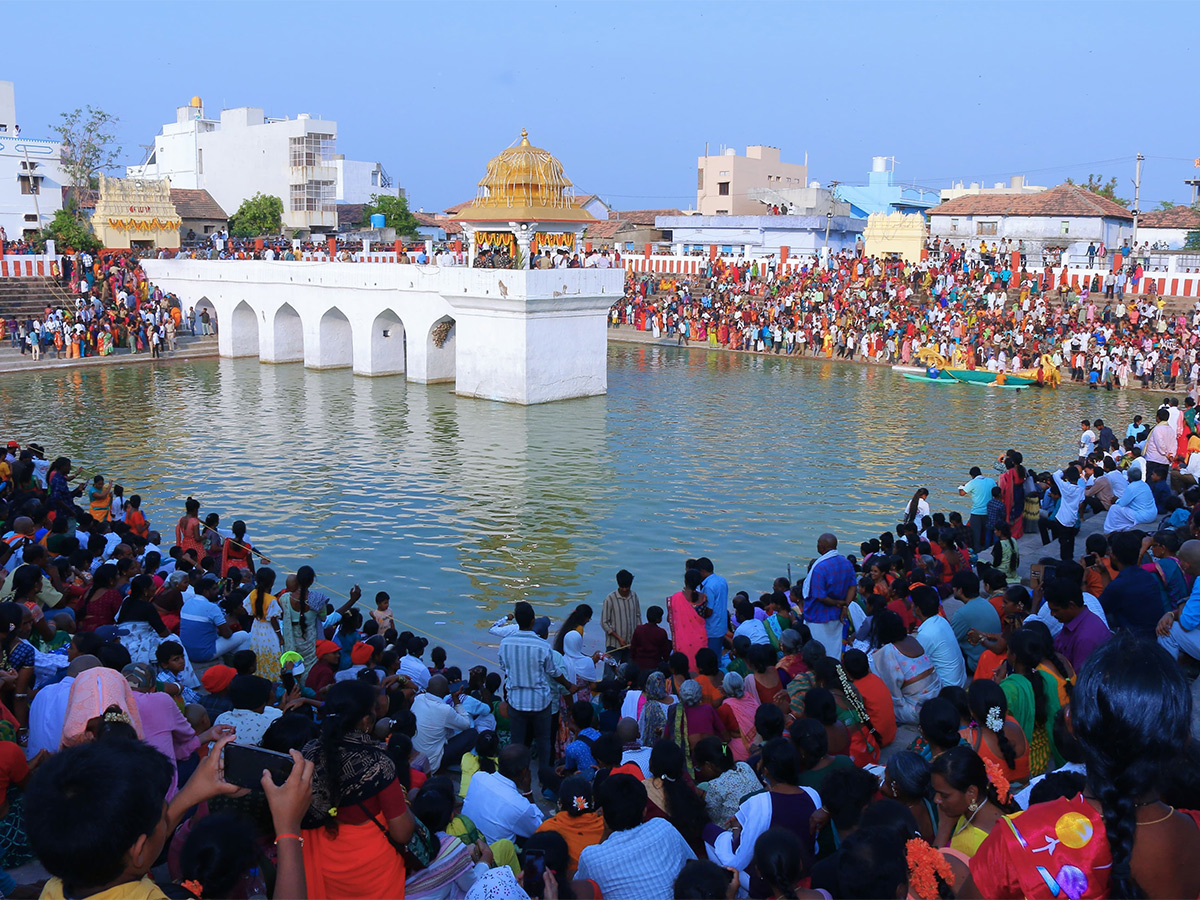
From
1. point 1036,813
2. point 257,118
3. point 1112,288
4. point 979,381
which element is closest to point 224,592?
point 1036,813

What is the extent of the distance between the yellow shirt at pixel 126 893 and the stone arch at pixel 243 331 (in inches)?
1174

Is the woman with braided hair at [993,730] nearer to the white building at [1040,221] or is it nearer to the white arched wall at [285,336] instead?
the white arched wall at [285,336]

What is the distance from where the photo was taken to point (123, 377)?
25.9 m

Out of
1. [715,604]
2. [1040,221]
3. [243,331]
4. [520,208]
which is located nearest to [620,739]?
[715,604]

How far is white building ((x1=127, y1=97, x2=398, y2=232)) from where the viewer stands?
4975 cm

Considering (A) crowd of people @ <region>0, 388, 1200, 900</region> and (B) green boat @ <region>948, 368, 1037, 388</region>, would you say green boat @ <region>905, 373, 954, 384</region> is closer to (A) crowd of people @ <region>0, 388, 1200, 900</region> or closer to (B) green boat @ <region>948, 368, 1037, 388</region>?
(B) green boat @ <region>948, 368, 1037, 388</region>

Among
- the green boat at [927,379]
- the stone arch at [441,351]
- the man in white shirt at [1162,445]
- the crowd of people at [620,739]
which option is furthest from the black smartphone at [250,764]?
the green boat at [927,379]

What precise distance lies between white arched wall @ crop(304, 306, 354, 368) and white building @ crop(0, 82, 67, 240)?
19.8 m

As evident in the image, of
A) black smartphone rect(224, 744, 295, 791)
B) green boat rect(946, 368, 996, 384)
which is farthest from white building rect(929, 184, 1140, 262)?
black smartphone rect(224, 744, 295, 791)

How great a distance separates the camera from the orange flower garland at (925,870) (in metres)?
3.17

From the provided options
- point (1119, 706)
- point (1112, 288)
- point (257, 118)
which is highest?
point (257, 118)

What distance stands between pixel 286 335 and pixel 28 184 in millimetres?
19438

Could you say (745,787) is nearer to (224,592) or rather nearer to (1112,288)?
(224,592)

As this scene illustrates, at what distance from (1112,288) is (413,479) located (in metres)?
23.4
